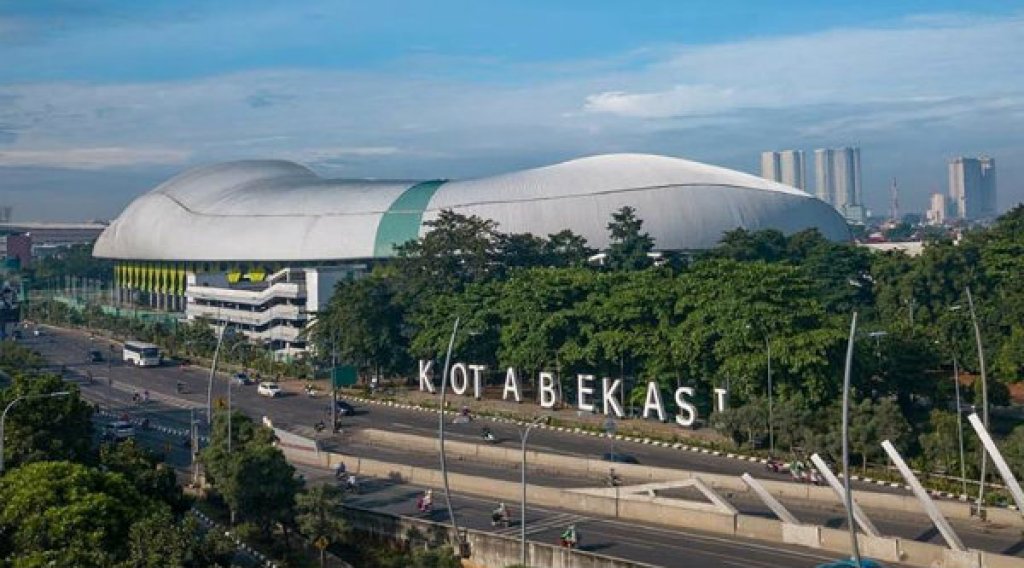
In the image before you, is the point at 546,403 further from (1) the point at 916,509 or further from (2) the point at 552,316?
(1) the point at 916,509

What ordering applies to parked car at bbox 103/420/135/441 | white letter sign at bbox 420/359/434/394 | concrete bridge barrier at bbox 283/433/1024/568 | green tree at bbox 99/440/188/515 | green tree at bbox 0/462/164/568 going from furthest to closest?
white letter sign at bbox 420/359/434/394, parked car at bbox 103/420/135/441, green tree at bbox 99/440/188/515, concrete bridge barrier at bbox 283/433/1024/568, green tree at bbox 0/462/164/568

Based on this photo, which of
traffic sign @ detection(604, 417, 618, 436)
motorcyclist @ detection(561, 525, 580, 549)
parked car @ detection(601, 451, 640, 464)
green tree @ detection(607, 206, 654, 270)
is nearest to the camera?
motorcyclist @ detection(561, 525, 580, 549)

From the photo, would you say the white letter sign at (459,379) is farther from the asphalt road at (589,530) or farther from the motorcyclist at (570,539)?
the motorcyclist at (570,539)

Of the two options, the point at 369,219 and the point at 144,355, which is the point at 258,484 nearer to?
the point at 144,355

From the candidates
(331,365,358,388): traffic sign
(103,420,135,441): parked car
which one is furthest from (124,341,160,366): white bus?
(103,420,135,441): parked car

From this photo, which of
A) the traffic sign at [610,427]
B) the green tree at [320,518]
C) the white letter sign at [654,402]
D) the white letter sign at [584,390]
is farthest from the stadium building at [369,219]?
the green tree at [320,518]

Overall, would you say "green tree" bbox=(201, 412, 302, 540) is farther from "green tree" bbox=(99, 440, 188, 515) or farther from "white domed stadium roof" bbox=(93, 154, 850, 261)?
"white domed stadium roof" bbox=(93, 154, 850, 261)

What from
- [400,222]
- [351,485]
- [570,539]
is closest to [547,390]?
[351,485]

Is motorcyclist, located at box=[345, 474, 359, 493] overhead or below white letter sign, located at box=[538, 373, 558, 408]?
below

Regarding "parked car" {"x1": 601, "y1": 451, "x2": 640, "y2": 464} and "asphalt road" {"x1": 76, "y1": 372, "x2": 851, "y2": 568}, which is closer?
"asphalt road" {"x1": 76, "y1": 372, "x2": 851, "y2": 568}
